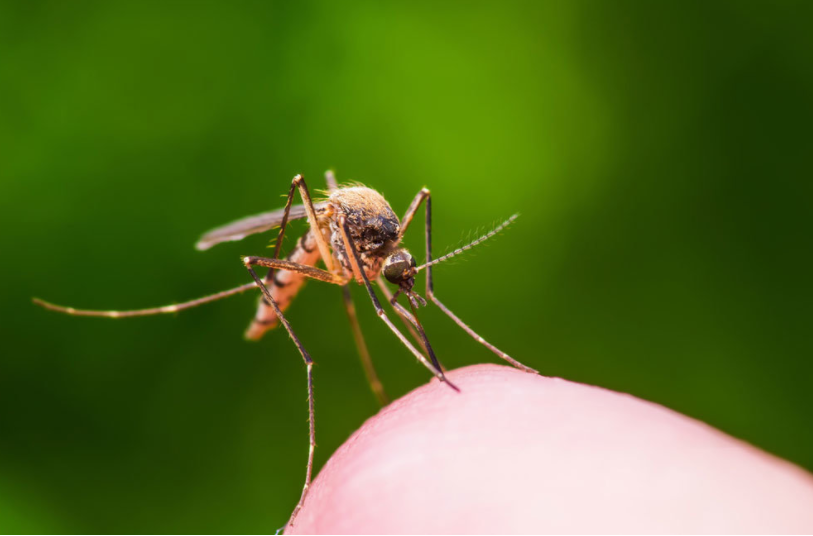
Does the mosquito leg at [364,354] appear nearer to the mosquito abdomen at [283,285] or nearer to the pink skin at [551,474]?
the mosquito abdomen at [283,285]

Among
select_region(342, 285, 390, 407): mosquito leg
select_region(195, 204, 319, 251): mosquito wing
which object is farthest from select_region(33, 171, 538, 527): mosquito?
select_region(342, 285, 390, 407): mosquito leg

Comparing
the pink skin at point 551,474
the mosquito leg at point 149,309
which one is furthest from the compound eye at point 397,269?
the pink skin at point 551,474

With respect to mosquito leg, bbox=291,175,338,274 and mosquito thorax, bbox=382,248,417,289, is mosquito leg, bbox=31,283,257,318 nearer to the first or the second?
mosquito leg, bbox=291,175,338,274

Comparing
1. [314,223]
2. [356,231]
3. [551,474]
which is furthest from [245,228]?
[551,474]

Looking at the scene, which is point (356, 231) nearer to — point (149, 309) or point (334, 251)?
point (334, 251)

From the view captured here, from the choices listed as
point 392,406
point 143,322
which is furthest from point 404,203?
point 392,406

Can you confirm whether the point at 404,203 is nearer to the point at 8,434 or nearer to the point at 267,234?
the point at 267,234
